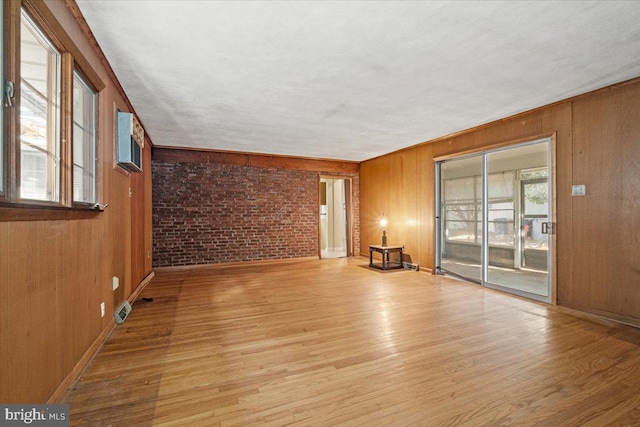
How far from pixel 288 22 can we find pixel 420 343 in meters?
2.80

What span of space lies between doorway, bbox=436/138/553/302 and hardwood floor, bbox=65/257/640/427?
1012 millimetres

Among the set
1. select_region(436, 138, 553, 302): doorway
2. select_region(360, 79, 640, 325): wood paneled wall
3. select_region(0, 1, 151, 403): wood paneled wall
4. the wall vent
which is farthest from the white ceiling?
the wall vent

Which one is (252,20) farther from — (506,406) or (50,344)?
(506,406)

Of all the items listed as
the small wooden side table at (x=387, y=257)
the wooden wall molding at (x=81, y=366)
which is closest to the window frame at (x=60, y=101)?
the wooden wall molding at (x=81, y=366)

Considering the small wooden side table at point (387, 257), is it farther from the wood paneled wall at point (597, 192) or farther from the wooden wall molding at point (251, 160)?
the wood paneled wall at point (597, 192)

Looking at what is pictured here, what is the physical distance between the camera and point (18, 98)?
146 centimetres

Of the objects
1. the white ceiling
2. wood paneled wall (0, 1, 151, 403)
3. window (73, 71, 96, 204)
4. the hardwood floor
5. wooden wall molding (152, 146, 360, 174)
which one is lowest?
the hardwood floor

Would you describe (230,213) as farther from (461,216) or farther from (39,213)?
(39,213)

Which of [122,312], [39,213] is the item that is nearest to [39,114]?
[39,213]

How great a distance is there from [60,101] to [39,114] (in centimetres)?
26

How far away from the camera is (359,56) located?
267cm

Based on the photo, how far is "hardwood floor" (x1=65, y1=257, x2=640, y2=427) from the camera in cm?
178

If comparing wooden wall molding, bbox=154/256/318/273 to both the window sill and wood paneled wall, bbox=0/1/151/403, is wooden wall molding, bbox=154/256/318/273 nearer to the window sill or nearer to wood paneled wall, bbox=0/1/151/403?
wood paneled wall, bbox=0/1/151/403

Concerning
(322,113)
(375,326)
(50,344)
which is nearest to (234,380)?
(50,344)
